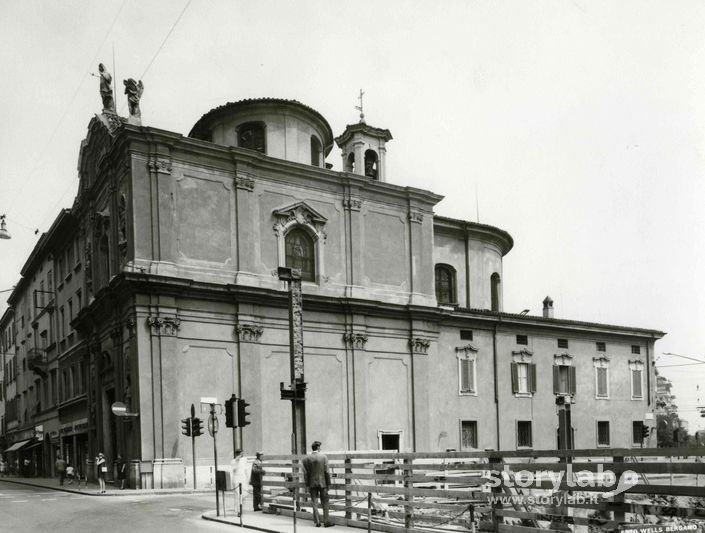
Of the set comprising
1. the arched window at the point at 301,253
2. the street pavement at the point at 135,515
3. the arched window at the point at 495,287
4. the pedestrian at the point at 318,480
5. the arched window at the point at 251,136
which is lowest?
the street pavement at the point at 135,515

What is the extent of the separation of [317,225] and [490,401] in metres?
13.1

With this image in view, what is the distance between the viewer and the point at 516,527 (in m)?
11.1

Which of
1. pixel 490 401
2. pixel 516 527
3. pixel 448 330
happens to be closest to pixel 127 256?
pixel 448 330

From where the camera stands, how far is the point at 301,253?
33844 mm

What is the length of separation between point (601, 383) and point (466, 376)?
9464 millimetres

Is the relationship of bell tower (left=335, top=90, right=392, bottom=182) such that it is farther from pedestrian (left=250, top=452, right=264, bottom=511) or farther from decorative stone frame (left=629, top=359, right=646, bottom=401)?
pedestrian (left=250, top=452, right=264, bottom=511)

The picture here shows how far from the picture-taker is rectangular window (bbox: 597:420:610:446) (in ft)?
137

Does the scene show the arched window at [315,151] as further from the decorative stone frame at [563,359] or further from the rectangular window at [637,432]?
the rectangular window at [637,432]

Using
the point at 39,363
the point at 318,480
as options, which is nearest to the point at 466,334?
the point at 318,480

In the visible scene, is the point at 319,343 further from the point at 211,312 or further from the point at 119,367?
the point at 119,367

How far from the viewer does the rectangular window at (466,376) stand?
124ft

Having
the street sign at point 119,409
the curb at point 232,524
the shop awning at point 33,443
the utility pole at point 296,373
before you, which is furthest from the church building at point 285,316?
the curb at point 232,524

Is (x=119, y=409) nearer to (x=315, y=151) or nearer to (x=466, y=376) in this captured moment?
(x=315, y=151)

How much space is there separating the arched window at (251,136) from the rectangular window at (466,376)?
14702mm
